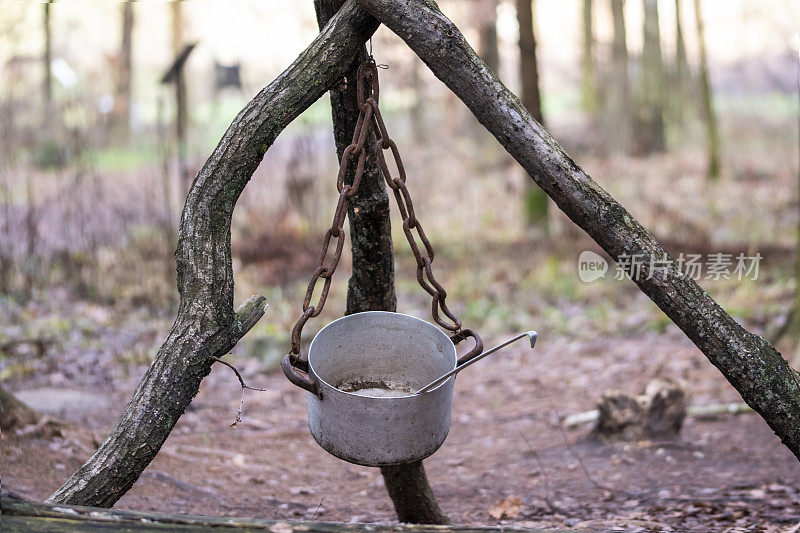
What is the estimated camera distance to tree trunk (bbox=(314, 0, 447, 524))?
8.85ft

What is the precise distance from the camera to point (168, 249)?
6902mm

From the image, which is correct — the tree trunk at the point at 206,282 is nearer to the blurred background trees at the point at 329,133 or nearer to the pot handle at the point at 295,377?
the pot handle at the point at 295,377

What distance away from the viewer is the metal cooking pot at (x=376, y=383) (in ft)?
7.06

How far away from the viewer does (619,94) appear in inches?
445

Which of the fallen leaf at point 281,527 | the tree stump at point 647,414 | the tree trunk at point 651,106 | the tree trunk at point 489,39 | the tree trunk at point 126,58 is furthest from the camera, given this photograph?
the tree trunk at point 126,58

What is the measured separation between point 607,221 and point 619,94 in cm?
978

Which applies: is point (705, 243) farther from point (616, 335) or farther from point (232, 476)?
point (232, 476)

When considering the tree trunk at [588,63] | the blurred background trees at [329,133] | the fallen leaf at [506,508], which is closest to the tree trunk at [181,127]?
the blurred background trees at [329,133]

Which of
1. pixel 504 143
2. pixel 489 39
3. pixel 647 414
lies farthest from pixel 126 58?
pixel 504 143

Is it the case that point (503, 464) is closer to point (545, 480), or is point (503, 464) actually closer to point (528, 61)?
point (545, 480)

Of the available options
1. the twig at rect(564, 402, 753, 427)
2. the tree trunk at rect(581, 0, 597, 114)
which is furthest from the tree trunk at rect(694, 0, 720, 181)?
the twig at rect(564, 402, 753, 427)

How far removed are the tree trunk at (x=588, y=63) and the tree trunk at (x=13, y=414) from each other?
9.99 metres

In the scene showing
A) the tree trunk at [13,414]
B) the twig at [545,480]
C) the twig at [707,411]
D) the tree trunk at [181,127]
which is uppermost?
the tree trunk at [181,127]

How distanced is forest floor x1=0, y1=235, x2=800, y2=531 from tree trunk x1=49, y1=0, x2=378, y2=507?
151cm
